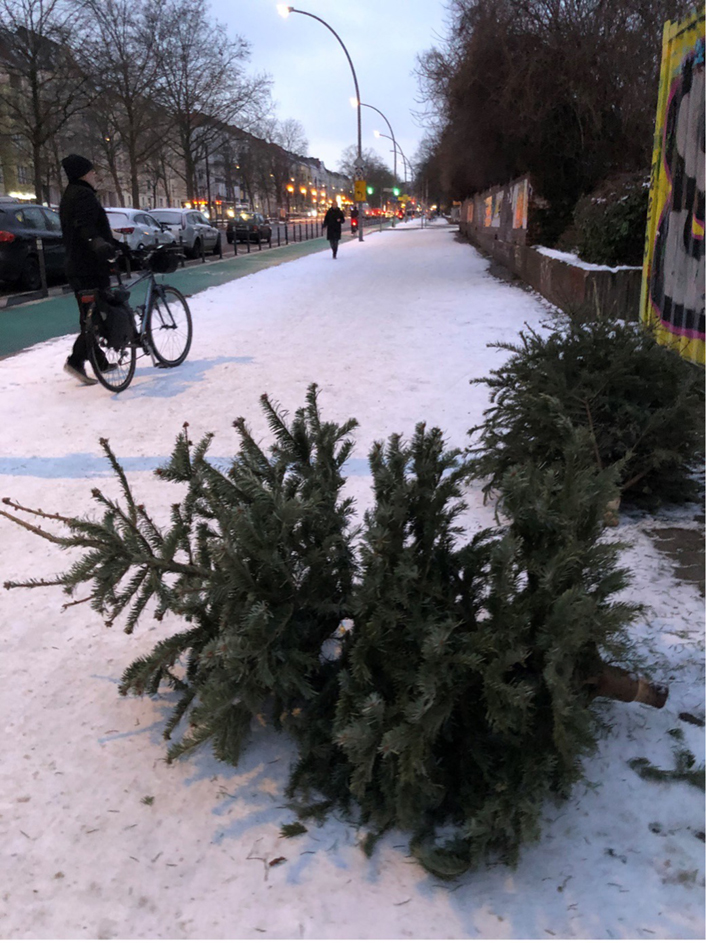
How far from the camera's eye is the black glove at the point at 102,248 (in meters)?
6.44

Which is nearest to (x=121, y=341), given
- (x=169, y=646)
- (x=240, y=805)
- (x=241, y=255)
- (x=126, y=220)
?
(x=169, y=646)

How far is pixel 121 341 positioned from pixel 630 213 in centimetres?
569

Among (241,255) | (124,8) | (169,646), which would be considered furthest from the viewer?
(124,8)

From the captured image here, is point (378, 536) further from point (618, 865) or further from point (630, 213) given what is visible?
point (630, 213)

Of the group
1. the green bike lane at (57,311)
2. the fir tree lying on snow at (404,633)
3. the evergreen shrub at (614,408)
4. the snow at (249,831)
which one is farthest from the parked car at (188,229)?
the fir tree lying on snow at (404,633)

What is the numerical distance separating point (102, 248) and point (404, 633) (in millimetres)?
5360

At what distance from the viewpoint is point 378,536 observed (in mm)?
2107

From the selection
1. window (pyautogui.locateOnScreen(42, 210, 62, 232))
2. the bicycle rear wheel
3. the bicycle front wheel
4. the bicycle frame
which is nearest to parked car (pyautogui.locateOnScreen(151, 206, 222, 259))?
window (pyautogui.locateOnScreen(42, 210, 62, 232))

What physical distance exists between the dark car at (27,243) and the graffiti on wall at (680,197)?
37.3 ft

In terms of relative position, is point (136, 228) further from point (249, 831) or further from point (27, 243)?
point (249, 831)

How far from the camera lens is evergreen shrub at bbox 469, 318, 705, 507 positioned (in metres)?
3.86

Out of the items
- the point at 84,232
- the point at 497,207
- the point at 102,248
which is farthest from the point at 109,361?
the point at 497,207

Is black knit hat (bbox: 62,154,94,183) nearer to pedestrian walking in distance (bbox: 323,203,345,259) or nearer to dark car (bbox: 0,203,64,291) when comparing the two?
dark car (bbox: 0,203,64,291)

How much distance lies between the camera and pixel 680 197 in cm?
625
